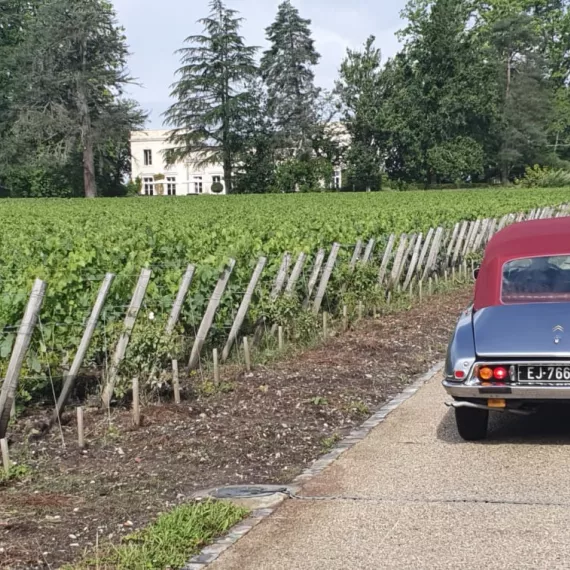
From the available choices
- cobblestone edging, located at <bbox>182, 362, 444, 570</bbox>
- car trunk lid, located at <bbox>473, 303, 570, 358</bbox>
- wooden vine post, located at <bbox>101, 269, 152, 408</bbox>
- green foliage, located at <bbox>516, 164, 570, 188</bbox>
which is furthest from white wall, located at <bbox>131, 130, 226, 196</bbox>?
car trunk lid, located at <bbox>473, 303, 570, 358</bbox>

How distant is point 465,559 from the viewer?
486 centimetres

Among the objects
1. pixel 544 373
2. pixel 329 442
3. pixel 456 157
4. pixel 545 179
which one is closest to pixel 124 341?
pixel 329 442

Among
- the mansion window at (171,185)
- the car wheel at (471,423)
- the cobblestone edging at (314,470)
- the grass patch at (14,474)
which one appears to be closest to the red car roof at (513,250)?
the car wheel at (471,423)

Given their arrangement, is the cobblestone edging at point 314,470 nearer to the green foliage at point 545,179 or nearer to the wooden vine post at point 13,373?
the wooden vine post at point 13,373

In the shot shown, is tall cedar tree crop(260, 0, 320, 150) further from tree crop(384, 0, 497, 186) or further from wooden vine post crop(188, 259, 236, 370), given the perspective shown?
wooden vine post crop(188, 259, 236, 370)

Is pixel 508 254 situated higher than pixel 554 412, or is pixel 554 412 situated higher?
pixel 508 254

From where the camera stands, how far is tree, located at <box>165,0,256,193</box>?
87.4 meters

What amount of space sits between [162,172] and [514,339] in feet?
382

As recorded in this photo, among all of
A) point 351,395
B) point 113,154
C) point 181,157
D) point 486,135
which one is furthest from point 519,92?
point 351,395

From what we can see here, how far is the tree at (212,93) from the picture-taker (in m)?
87.4

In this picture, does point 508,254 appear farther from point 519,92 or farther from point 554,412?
point 519,92

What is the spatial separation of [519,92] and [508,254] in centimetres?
9011

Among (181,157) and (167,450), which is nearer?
(167,450)

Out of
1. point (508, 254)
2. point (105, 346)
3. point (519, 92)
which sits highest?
Result: point (519, 92)
